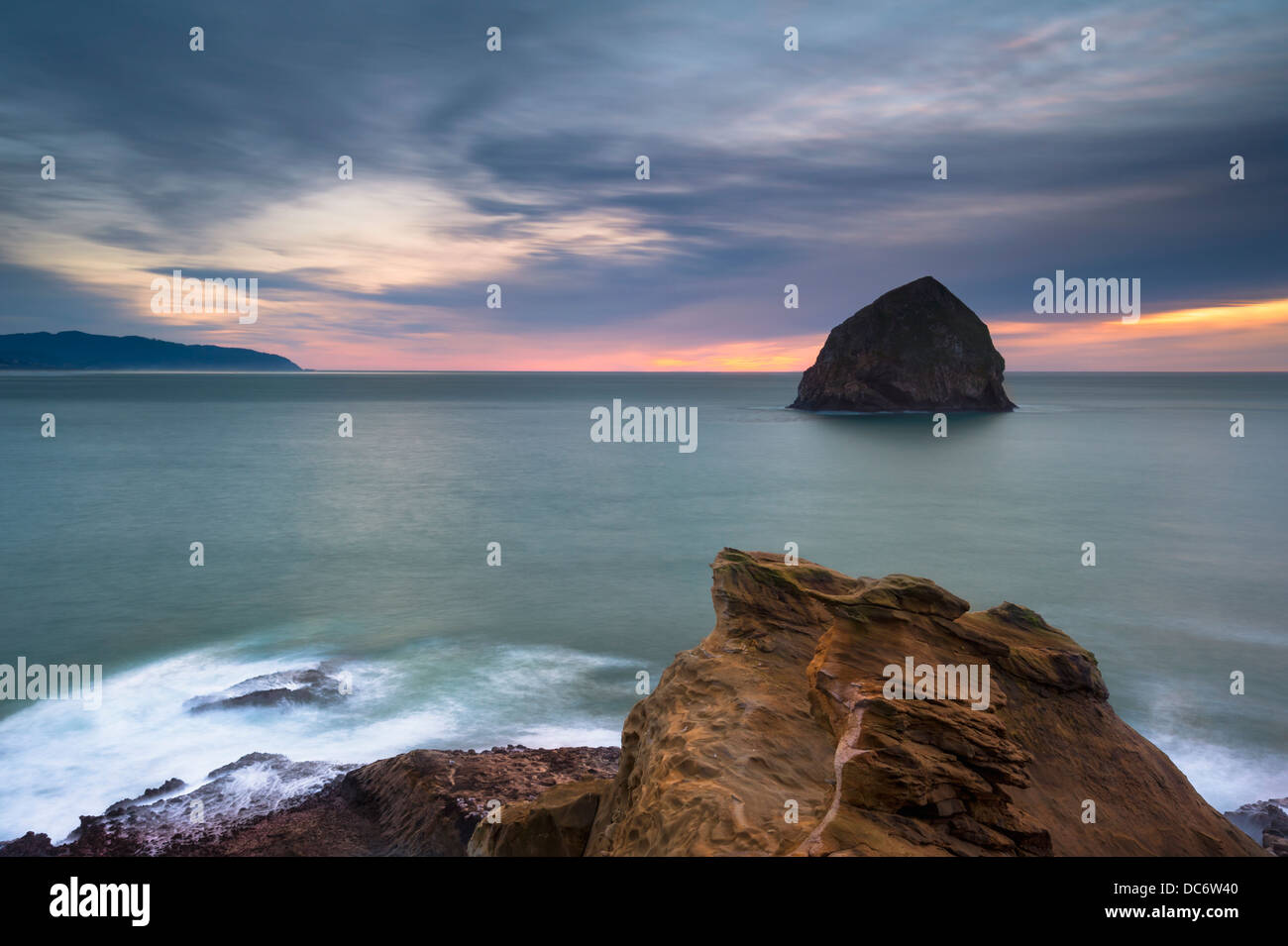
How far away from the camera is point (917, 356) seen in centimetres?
12606

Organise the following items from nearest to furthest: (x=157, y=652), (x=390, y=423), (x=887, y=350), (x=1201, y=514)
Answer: (x=157, y=652)
(x=1201, y=514)
(x=390, y=423)
(x=887, y=350)

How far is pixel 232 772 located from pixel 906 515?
136 ft

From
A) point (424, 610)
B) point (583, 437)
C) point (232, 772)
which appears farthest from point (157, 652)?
point (583, 437)

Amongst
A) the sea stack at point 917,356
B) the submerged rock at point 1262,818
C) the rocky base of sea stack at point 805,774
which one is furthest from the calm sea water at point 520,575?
the sea stack at point 917,356

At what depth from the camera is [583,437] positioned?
97.4m

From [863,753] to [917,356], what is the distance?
129 m

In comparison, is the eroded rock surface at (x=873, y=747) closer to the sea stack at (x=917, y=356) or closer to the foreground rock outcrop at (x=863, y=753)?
the foreground rock outcrop at (x=863, y=753)

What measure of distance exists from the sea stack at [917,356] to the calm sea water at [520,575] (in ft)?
157

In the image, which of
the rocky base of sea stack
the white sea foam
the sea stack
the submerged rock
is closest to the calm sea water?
the white sea foam

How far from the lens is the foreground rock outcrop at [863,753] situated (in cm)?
718

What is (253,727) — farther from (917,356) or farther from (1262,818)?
(917,356)

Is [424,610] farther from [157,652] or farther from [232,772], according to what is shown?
[232,772]

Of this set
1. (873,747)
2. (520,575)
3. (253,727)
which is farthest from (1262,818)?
(520,575)

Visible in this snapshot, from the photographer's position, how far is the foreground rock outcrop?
718 centimetres
